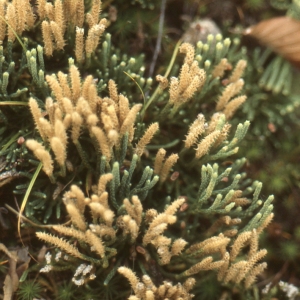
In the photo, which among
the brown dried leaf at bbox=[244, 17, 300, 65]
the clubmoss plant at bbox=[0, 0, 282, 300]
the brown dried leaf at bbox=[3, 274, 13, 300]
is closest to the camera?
the clubmoss plant at bbox=[0, 0, 282, 300]

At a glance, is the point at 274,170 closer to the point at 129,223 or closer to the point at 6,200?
the point at 129,223

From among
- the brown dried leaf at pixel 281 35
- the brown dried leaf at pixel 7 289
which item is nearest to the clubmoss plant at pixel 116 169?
the brown dried leaf at pixel 7 289

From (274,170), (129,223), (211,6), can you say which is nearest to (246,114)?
(274,170)

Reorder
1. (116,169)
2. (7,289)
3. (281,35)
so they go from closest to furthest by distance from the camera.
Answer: (116,169) → (7,289) → (281,35)

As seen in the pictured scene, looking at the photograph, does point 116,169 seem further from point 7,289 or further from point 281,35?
point 281,35

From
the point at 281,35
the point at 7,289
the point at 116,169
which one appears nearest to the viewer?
the point at 116,169

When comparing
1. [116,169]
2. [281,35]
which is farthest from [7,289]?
[281,35]

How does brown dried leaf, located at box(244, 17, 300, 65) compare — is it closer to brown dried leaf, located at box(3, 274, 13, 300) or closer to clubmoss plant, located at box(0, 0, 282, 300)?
clubmoss plant, located at box(0, 0, 282, 300)

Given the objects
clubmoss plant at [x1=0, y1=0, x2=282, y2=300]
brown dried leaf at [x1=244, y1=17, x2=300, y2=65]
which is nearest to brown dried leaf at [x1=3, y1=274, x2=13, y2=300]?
clubmoss plant at [x1=0, y1=0, x2=282, y2=300]

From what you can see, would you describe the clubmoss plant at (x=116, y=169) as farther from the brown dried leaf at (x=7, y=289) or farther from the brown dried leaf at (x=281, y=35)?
the brown dried leaf at (x=281, y=35)

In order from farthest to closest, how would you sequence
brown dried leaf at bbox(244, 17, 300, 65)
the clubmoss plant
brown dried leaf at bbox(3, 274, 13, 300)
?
brown dried leaf at bbox(244, 17, 300, 65), brown dried leaf at bbox(3, 274, 13, 300), the clubmoss plant
